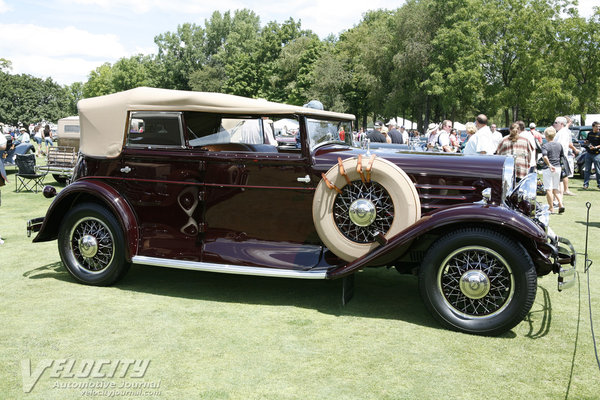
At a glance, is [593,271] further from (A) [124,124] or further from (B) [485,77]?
(B) [485,77]

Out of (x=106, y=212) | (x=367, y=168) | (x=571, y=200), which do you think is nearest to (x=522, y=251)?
(x=367, y=168)

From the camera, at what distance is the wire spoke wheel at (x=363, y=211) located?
4430 millimetres

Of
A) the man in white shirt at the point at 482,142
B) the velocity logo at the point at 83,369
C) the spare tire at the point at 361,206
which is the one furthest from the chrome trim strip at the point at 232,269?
the man in white shirt at the point at 482,142

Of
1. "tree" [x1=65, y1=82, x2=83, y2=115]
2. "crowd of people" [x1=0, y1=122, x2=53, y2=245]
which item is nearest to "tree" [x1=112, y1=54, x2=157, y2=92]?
"tree" [x1=65, y1=82, x2=83, y2=115]

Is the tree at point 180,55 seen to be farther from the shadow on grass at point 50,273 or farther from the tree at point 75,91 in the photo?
the shadow on grass at point 50,273

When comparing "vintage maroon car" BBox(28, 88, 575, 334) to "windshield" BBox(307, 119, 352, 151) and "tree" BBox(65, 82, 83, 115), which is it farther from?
"tree" BBox(65, 82, 83, 115)

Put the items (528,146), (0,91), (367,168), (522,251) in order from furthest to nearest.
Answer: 1. (0,91)
2. (528,146)
3. (367,168)
4. (522,251)

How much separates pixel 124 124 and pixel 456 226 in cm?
346

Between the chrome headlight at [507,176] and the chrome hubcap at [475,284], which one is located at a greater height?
the chrome headlight at [507,176]

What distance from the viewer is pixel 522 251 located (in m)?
3.94

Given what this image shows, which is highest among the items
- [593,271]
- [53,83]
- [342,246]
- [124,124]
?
[53,83]

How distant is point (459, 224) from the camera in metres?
4.16

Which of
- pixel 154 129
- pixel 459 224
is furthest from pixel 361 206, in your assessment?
pixel 154 129

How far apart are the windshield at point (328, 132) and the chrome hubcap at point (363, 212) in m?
0.74
